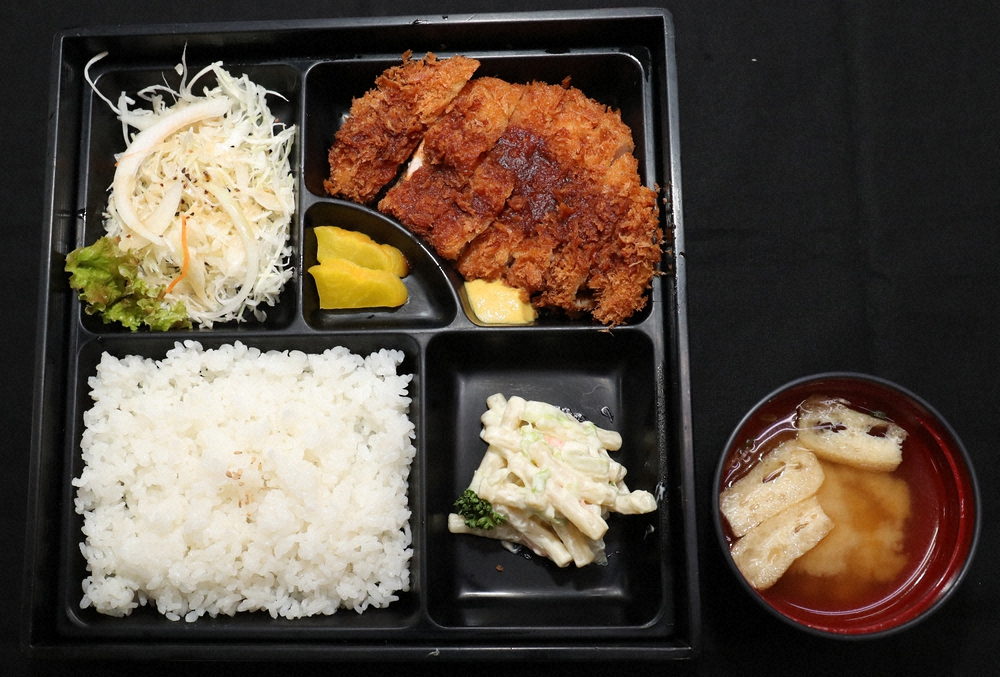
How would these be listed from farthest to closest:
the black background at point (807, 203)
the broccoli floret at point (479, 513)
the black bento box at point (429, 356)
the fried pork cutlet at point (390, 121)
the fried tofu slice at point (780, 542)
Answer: the black background at point (807, 203) → the fried pork cutlet at point (390, 121) → the broccoli floret at point (479, 513) → the black bento box at point (429, 356) → the fried tofu slice at point (780, 542)

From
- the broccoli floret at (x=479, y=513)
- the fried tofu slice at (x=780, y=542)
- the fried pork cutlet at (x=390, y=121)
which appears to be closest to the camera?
the fried tofu slice at (x=780, y=542)

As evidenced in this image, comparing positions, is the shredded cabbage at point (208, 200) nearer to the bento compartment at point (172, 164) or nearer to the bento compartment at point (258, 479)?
the bento compartment at point (172, 164)

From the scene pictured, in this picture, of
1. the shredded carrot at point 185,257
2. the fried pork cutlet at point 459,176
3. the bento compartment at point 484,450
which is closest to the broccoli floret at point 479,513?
the bento compartment at point 484,450

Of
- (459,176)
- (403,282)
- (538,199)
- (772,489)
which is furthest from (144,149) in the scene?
(772,489)

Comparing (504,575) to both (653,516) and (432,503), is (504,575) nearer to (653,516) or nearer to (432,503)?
(432,503)

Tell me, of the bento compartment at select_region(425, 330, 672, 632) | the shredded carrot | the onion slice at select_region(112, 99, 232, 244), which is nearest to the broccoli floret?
the bento compartment at select_region(425, 330, 672, 632)
